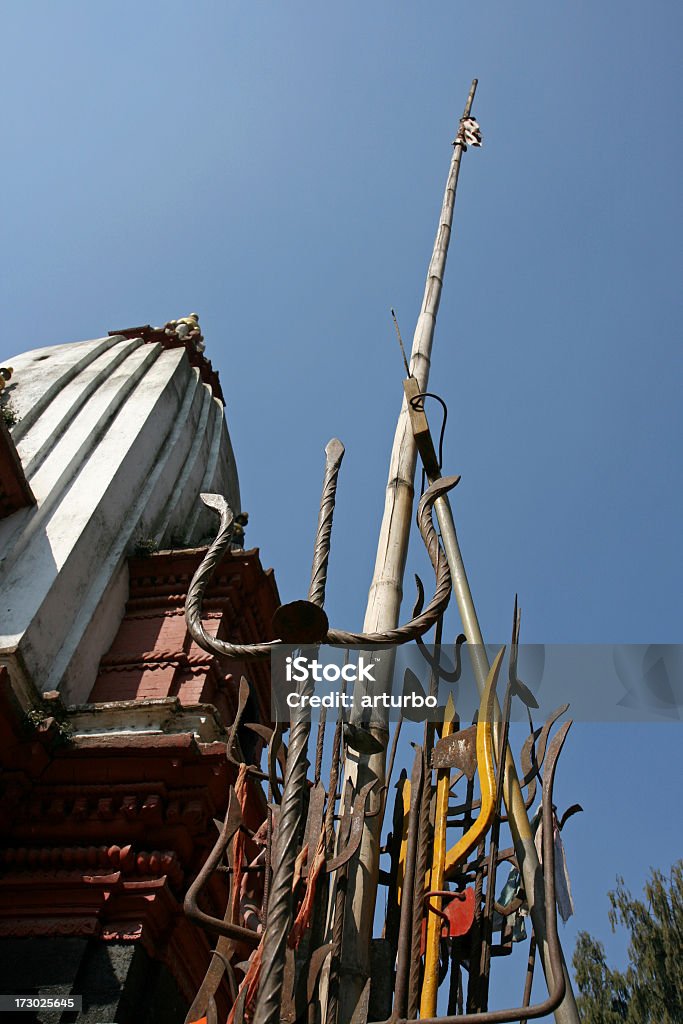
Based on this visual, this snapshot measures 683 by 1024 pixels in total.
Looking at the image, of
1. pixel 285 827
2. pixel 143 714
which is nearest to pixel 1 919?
pixel 143 714

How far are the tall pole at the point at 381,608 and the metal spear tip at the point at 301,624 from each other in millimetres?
529

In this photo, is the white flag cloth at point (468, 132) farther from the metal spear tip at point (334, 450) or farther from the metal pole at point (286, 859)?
the metal pole at point (286, 859)

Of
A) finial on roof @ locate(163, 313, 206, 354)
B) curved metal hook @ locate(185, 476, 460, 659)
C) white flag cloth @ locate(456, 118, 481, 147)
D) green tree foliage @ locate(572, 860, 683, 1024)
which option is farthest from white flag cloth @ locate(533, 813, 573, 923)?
green tree foliage @ locate(572, 860, 683, 1024)

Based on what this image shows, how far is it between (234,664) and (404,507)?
5.60 metres

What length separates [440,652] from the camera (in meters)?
2.86

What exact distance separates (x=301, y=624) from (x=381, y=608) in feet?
2.35

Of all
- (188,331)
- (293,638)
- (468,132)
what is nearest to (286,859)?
(293,638)

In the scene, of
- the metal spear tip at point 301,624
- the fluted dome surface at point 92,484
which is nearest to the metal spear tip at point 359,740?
the metal spear tip at point 301,624

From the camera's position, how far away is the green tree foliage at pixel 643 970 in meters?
17.0

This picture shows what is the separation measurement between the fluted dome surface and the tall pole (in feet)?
13.1

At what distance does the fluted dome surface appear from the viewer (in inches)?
270

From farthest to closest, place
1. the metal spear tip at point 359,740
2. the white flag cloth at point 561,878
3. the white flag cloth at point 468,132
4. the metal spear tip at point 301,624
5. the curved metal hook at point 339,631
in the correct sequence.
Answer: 1. the white flag cloth at point 468,132
2. the white flag cloth at point 561,878
3. the metal spear tip at point 359,740
4. the curved metal hook at point 339,631
5. the metal spear tip at point 301,624

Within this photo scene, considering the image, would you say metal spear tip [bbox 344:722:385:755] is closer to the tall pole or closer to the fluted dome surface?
the tall pole

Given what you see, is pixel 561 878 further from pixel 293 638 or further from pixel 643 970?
pixel 643 970
